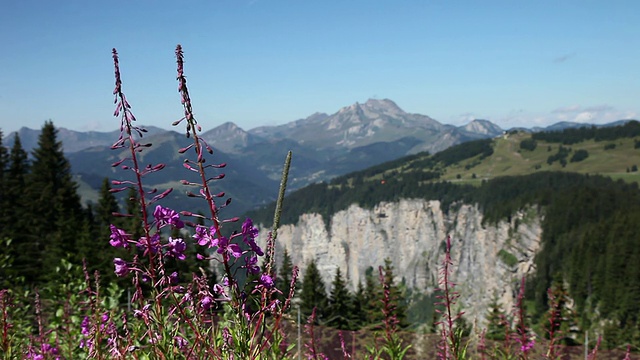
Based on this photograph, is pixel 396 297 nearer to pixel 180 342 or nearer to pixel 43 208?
pixel 180 342

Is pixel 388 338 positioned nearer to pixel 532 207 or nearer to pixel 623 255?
pixel 623 255

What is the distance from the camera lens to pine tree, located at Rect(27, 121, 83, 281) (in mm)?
47531

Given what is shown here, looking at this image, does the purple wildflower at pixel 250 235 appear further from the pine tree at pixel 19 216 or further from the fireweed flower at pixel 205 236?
the pine tree at pixel 19 216

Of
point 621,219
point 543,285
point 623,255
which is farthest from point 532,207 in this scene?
point 623,255

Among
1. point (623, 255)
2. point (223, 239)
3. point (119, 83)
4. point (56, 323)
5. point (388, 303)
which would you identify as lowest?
point (623, 255)

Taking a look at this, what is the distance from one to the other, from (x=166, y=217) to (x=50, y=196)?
5985 centimetres

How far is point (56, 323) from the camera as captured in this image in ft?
24.1

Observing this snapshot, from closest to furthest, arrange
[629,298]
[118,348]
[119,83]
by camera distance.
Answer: [119,83] < [118,348] < [629,298]

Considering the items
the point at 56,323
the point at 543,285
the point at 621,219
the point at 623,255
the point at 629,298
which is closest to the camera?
the point at 56,323

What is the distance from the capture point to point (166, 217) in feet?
9.20

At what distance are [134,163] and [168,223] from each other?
1.30 feet

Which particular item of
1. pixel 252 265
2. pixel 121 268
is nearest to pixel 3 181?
pixel 121 268

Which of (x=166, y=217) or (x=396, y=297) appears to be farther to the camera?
(x=396, y=297)

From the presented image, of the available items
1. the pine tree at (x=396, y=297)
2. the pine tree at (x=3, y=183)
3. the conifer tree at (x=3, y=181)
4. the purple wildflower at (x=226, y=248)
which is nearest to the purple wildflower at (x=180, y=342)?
the purple wildflower at (x=226, y=248)
